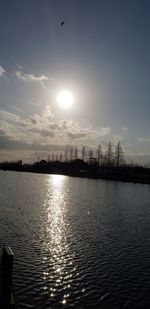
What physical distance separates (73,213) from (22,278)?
27901 mm

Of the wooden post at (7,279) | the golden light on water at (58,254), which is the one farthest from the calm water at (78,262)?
the wooden post at (7,279)

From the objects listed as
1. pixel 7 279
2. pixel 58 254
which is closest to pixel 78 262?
pixel 58 254

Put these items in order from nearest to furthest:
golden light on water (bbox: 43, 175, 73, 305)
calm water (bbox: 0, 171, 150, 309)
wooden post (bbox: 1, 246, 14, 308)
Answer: wooden post (bbox: 1, 246, 14, 308), calm water (bbox: 0, 171, 150, 309), golden light on water (bbox: 43, 175, 73, 305)

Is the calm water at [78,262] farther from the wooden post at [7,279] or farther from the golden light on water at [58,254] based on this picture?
the wooden post at [7,279]

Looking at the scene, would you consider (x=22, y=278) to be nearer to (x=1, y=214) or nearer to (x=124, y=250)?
(x=124, y=250)

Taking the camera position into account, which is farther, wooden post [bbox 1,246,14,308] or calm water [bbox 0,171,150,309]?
calm water [bbox 0,171,150,309]

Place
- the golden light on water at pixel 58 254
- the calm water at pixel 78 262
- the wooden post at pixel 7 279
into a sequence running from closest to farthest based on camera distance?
the wooden post at pixel 7 279 < the calm water at pixel 78 262 < the golden light on water at pixel 58 254

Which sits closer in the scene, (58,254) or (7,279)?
(7,279)

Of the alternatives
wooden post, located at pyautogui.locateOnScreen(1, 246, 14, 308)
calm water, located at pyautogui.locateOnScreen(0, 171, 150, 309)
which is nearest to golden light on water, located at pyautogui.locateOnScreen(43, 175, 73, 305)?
calm water, located at pyautogui.locateOnScreen(0, 171, 150, 309)

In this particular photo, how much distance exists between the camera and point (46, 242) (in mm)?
26609

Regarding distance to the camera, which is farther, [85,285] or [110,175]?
[110,175]

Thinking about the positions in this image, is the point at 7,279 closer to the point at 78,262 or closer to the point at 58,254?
the point at 78,262

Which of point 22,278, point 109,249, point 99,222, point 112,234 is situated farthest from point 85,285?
point 99,222

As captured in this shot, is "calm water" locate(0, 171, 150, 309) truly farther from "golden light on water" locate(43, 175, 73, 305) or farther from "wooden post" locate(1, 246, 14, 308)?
"wooden post" locate(1, 246, 14, 308)
